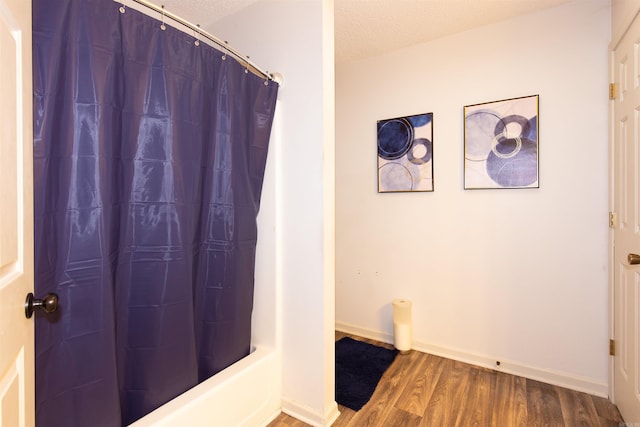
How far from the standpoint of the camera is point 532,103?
6.46 ft

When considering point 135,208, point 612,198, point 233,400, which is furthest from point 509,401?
point 135,208

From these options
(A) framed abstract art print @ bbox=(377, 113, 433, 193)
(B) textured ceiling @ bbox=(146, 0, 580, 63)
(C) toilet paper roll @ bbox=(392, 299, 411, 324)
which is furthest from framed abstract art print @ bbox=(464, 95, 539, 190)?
(C) toilet paper roll @ bbox=(392, 299, 411, 324)

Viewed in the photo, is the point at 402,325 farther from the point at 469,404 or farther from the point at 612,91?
the point at 612,91

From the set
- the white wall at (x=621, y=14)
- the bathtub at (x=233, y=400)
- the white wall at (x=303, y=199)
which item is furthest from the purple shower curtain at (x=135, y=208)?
the white wall at (x=621, y=14)

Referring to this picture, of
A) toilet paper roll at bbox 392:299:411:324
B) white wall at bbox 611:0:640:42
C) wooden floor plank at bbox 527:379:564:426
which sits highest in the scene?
white wall at bbox 611:0:640:42

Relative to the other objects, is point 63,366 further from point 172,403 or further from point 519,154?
point 519,154

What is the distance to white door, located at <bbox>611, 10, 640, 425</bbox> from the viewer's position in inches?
55.9

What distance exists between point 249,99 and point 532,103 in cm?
183

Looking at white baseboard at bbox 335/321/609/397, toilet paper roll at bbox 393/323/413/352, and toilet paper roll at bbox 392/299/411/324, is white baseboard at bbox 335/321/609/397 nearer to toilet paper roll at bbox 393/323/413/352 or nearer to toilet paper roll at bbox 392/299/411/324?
toilet paper roll at bbox 393/323/413/352

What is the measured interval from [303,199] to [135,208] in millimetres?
799

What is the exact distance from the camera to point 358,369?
6.91 feet

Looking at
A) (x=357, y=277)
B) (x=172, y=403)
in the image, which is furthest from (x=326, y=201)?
(x=357, y=277)

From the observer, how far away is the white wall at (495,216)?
6.05 ft

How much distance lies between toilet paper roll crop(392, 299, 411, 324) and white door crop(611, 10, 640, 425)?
117 cm
